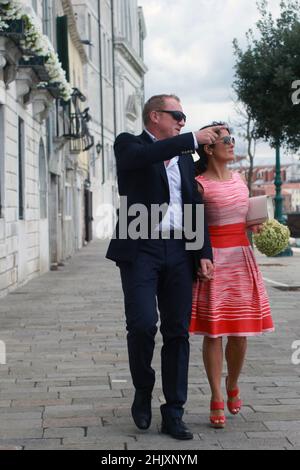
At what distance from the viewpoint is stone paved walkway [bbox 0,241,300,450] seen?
17.6ft

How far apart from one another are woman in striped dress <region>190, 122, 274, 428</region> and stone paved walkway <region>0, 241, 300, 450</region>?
0.43m

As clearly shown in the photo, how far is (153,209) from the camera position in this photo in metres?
5.45

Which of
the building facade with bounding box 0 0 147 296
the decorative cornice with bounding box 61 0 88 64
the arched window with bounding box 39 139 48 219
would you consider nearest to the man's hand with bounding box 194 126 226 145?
the building facade with bounding box 0 0 147 296

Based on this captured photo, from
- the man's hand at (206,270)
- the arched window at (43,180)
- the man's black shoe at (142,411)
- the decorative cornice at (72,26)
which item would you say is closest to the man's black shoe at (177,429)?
the man's black shoe at (142,411)

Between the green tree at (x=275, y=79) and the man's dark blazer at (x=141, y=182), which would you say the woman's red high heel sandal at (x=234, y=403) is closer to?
the man's dark blazer at (x=141, y=182)

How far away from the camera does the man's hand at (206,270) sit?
18.1 feet

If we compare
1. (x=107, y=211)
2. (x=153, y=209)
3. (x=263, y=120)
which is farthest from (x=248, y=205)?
(x=107, y=211)

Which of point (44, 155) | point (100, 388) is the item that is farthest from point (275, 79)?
point (100, 388)

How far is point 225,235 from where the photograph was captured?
5719 millimetres

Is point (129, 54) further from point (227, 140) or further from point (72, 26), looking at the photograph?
point (227, 140)

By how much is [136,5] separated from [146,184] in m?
75.8

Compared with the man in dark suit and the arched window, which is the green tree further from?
the man in dark suit

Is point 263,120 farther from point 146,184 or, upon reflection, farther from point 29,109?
point 146,184

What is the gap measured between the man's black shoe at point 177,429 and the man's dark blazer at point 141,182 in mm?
846
